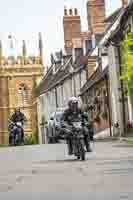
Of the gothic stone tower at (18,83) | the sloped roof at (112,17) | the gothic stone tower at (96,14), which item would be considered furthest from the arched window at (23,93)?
the sloped roof at (112,17)

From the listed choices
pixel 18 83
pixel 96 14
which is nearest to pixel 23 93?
pixel 18 83

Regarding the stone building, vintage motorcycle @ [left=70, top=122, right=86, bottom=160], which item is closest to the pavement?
vintage motorcycle @ [left=70, top=122, right=86, bottom=160]

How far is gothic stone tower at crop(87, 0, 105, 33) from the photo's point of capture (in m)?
60.7

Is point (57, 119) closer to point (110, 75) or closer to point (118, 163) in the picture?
point (110, 75)

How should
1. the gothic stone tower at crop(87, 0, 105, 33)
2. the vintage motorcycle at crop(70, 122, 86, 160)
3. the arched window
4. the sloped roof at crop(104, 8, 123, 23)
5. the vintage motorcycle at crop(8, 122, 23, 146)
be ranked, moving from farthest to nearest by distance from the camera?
the arched window < the gothic stone tower at crop(87, 0, 105, 33) < the sloped roof at crop(104, 8, 123, 23) < the vintage motorcycle at crop(8, 122, 23, 146) < the vintage motorcycle at crop(70, 122, 86, 160)

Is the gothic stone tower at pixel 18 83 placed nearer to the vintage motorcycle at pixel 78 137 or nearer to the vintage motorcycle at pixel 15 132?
the vintage motorcycle at pixel 15 132

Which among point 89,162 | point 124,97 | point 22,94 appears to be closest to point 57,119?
point 124,97

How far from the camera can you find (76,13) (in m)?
69.1

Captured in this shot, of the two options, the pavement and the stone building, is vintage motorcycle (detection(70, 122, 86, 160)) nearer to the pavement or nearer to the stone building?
the pavement

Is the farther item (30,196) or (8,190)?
(8,190)

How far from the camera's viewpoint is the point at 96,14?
6097 cm

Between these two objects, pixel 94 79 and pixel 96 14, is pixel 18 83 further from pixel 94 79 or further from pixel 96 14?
pixel 94 79

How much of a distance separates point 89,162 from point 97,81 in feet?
116

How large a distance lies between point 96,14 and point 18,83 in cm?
6002
